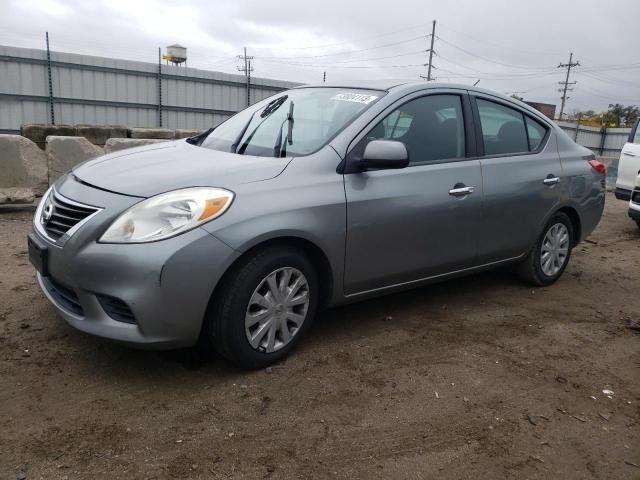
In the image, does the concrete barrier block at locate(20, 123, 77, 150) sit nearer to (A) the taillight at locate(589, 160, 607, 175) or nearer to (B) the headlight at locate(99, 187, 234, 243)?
(B) the headlight at locate(99, 187, 234, 243)

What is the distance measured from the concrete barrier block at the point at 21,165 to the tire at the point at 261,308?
17.4ft

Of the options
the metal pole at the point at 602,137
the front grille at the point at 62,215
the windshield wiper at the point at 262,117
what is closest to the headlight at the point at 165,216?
the front grille at the point at 62,215

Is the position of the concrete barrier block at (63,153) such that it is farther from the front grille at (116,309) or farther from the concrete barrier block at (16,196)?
the front grille at (116,309)

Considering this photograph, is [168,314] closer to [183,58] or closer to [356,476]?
[356,476]

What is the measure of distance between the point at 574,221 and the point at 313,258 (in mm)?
2984

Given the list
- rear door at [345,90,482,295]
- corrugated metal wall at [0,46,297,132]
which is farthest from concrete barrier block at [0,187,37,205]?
Result: corrugated metal wall at [0,46,297,132]

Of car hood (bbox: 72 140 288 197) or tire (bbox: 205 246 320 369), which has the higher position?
car hood (bbox: 72 140 288 197)

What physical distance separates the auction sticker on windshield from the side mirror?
0.48 meters

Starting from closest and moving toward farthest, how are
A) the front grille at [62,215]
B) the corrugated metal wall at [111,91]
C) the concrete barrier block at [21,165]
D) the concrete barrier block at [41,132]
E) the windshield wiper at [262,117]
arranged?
the front grille at [62,215]
the windshield wiper at [262,117]
the concrete barrier block at [21,165]
the concrete barrier block at [41,132]
the corrugated metal wall at [111,91]

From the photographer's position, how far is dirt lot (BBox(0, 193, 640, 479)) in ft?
8.11

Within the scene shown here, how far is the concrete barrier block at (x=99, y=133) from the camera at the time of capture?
9.74 metres

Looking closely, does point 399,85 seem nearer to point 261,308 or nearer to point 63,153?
point 261,308

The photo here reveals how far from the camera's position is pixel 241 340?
3021mm

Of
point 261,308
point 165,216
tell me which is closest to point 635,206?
point 261,308
